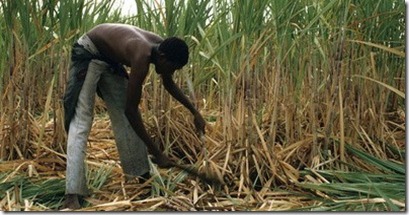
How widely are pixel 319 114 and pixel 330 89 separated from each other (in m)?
0.08

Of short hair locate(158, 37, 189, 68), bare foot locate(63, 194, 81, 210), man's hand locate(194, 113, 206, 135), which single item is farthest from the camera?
man's hand locate(194, 113, 206, 135)

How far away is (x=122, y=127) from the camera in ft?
5.70

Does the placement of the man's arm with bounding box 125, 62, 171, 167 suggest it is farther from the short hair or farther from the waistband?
the waistband

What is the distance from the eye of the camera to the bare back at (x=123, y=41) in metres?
1.55

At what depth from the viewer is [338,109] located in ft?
5.69

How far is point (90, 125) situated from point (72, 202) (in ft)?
0.68

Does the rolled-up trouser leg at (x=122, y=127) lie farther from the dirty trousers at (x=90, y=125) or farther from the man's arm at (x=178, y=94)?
the man's arm at (x=178, y=94)

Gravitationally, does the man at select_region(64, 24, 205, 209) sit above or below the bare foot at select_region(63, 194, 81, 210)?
above

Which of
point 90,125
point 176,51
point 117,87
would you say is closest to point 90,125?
point 90,125

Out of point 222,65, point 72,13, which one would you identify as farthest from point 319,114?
point 72,13

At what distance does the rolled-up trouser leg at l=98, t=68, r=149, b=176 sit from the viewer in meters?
1.72

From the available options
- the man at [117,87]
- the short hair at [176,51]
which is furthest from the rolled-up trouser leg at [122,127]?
the short hair at [176,51]

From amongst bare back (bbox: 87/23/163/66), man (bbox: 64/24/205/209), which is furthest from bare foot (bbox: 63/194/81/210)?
bare back (bbox: 87/23/163/66)

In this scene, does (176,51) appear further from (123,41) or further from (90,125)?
(90,125)
